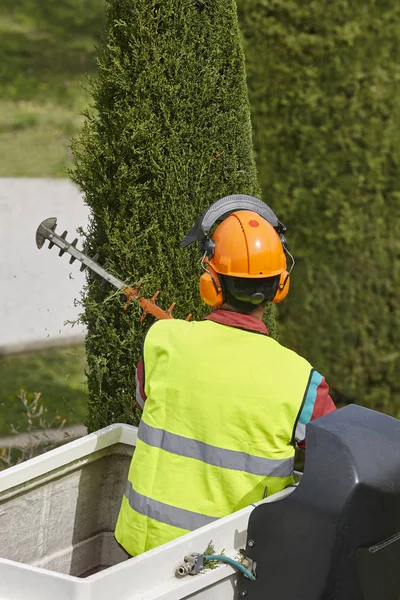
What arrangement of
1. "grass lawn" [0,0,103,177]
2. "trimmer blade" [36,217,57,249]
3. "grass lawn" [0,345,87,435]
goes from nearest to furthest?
"trimmer blade" [36,217,57,249] → "grass lawn" [0,345,87,435] → "grass lawn" [0,0,103,177]

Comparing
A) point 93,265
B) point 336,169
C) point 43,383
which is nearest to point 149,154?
point 93,265

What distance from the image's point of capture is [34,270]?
30.9ft

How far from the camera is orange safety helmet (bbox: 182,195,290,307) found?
240cm

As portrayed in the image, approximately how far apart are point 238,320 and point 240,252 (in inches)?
7.7

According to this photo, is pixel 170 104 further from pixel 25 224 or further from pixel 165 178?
pixel 25 224

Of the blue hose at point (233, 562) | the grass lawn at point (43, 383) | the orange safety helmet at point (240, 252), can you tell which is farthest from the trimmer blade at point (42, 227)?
the grass lawn at point (43, 383)

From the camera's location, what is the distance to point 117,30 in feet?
11.2

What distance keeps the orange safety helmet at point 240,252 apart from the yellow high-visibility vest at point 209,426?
147mm

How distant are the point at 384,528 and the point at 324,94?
341cm

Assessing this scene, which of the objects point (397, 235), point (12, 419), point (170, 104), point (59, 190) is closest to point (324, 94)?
point (397, 235)

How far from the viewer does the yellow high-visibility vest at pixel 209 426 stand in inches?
89.0

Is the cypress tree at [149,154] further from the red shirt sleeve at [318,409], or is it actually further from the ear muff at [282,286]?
the red shirt sleeve at [318,409]

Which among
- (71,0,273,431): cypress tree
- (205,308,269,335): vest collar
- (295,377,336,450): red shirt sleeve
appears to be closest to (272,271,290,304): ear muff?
(205,308,269,335): vest collar

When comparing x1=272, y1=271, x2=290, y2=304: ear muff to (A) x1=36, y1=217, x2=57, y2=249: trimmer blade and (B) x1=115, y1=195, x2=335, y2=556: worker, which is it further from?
(A) x1=36, y1=217, x2=57, y2=249: trimmer blade
